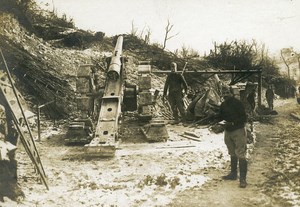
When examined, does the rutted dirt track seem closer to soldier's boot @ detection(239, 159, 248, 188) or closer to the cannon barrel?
soldier's boot @ detection(239, 159, 248, 188)

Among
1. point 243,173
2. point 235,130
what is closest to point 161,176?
point 243,173

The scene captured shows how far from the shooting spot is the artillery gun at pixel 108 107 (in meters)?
8.15

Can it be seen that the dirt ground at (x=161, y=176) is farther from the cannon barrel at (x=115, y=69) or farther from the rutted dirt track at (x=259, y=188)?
the cannon barrel at (x=115, y=69)

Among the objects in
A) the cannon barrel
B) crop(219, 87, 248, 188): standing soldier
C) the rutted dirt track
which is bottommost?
the rutted dirt track

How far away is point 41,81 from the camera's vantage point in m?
12.4

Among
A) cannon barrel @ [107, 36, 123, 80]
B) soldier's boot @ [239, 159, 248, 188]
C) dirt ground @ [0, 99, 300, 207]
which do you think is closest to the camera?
dirt ground @ [0, 99, 300, 207]

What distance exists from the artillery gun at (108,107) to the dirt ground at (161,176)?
0.96 ft

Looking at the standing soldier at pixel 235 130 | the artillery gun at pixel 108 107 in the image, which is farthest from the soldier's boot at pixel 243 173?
the artillery gun at pixel 108 107

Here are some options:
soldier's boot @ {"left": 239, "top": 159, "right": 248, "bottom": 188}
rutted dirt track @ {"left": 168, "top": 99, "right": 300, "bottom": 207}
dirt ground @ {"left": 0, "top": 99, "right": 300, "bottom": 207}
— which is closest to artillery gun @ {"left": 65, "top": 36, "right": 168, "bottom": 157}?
dirt ground @ {"left": 0, "top": 99, "right": 300, "bottom": 207}

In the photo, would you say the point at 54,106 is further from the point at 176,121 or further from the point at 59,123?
the point at 176,121

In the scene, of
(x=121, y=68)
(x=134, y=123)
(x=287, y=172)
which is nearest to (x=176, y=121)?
(x=134, y=123)

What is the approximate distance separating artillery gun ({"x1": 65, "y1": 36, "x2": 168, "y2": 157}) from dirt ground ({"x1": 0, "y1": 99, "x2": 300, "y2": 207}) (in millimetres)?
291

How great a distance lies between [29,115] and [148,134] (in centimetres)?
280

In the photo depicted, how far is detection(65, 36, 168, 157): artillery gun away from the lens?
8.15 meters
